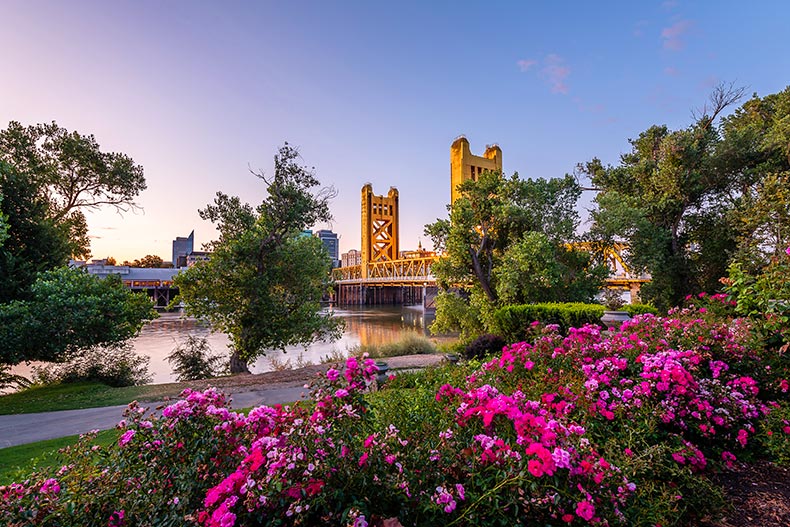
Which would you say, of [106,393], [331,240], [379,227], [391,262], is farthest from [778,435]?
[331,240]

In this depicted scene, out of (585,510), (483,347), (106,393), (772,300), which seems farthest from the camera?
(483,347)

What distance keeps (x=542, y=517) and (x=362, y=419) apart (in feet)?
3.17

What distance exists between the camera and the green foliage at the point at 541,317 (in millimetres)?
8555

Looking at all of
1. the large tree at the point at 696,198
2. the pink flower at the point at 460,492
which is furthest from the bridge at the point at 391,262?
the pink flower at the point at 460,492

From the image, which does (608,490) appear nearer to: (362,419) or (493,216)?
(362,419)

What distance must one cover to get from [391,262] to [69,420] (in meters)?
33.7

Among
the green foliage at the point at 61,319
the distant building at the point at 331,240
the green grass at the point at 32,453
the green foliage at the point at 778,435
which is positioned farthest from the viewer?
the distant building at the point at 331,240

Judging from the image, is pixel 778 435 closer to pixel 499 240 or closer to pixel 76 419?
pixel 76 419

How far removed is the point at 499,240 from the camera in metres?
13.1

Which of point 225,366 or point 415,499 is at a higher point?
point 415,499

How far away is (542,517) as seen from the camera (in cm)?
159

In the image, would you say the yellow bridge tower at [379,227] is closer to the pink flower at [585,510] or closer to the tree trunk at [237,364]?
the tree trunk at [237,364]

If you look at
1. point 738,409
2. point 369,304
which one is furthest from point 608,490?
point 369,304

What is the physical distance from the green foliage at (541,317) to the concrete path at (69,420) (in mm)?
5714
